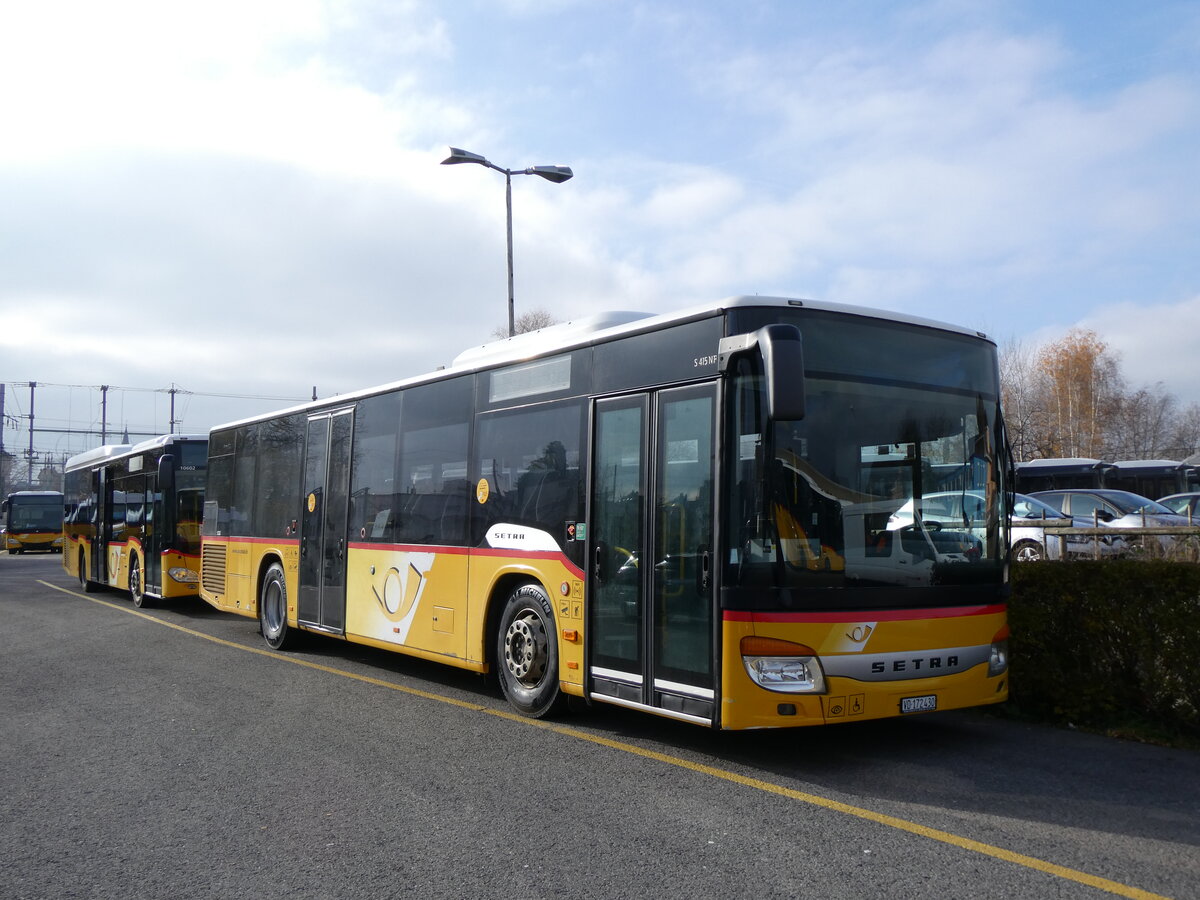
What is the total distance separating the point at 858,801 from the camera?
19.0 ft

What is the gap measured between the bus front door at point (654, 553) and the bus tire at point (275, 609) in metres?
6.70

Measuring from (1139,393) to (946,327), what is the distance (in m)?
74.5

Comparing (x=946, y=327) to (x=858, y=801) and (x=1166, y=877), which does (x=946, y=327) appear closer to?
(x=858, y=801)

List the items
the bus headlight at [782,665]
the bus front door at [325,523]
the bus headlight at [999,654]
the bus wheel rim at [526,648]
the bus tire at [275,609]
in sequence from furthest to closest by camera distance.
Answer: the bus tire at [275,609]
the bus front door at [325,523]
the bus wheel rim at [526,648]
the bus headlight at [999,654]
the bus headlight at [782,665]

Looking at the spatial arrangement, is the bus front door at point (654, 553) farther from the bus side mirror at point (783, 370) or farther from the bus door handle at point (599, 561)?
the bus side mirror at point (783, 370)

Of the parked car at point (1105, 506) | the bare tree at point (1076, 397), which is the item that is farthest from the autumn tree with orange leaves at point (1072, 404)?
the parked car at point (1105, 506)

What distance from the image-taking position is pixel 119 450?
70.9 ft

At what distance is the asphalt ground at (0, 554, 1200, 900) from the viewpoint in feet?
15.1

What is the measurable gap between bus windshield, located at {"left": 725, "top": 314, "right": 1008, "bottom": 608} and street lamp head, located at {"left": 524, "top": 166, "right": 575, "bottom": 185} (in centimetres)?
1579

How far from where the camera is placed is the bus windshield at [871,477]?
6273 mm

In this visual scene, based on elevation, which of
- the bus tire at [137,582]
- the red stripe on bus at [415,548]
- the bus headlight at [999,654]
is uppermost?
the red stripe on bus at [415,548]

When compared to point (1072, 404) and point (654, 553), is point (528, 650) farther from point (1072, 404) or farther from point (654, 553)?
point (1072, 404)

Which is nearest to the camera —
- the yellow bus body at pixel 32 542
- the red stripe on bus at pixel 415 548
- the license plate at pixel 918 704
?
the license plate at pixel 918 704

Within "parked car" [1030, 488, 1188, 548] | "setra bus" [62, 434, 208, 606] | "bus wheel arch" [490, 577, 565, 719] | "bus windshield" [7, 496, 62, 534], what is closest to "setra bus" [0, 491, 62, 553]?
"bus windshield" [7, 496, 62, 534]
